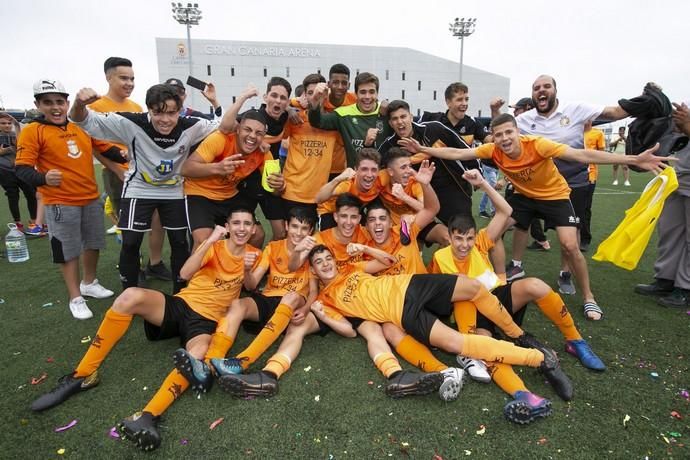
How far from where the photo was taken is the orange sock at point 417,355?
2.75 meters

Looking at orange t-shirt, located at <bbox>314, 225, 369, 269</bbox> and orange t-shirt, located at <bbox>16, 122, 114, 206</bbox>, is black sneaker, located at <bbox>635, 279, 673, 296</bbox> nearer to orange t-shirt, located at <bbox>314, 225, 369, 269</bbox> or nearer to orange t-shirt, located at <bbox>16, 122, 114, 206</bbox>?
orange t-shirt, located at <bbox>314, 225, 369, 269</bbox>

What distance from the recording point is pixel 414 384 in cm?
241

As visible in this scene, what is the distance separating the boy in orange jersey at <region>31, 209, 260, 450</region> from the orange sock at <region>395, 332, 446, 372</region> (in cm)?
135

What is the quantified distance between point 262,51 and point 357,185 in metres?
46.3

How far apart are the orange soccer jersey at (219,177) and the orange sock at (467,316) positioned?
2.42 meters

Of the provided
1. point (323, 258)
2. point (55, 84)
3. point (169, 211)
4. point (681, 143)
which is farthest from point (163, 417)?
point (681, 143)

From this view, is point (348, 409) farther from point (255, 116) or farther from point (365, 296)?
point (255, 116)

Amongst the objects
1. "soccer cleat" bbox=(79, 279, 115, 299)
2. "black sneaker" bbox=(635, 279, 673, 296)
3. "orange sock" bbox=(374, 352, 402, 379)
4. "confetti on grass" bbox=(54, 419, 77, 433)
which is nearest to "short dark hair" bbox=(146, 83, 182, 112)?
"soccer cleat" bbox=(79, 279, 115, 299)

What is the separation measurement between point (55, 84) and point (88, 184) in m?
0.93

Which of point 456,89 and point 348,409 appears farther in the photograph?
point 456,89

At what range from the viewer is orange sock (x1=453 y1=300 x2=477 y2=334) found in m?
2.85

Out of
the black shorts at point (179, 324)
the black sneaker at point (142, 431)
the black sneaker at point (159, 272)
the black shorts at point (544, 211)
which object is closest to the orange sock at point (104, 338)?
the black shorts at point (179, 324)

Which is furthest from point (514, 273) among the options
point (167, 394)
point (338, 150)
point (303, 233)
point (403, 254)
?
point (167, 394)

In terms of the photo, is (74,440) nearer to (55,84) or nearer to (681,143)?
(55,84)
